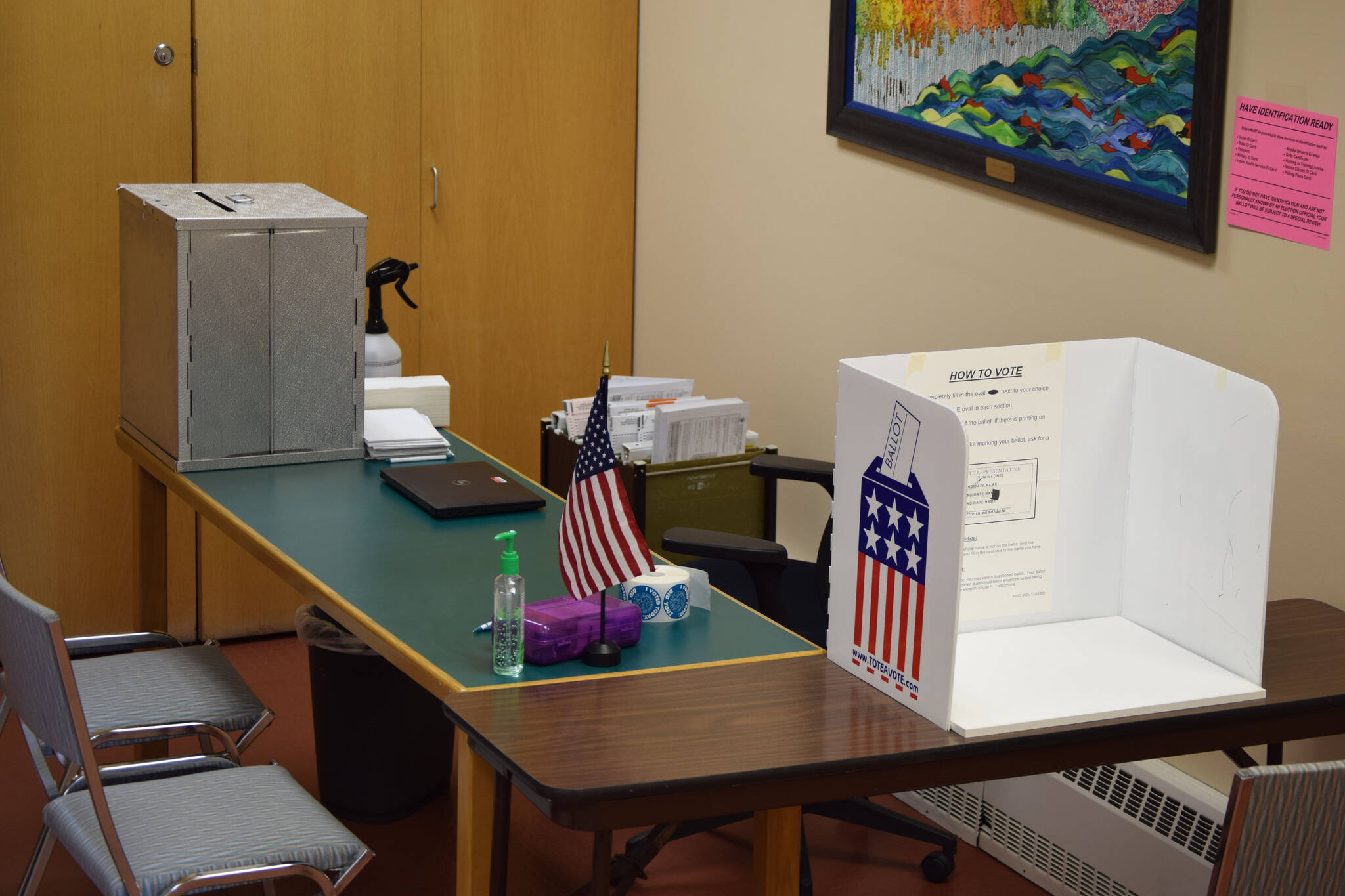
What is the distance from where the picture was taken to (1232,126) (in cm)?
243

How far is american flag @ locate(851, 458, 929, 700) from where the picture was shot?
177 cm

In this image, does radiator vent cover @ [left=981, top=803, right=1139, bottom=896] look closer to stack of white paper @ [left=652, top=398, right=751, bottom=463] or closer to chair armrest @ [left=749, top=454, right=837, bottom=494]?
chair armrest @ [left=749, top=454, right=837, bottom=494]

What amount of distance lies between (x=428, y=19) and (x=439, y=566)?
2.26 metres

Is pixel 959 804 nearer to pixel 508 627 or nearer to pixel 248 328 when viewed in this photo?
pixel 508 627

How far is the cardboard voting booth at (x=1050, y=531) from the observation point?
1.78 meters

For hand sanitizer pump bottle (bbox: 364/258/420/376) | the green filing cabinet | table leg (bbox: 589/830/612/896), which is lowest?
table leg (bbox: 589/830/612/896)

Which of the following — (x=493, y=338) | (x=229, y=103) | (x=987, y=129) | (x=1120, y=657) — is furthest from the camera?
(x=493, y=338)

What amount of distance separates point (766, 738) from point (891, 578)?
0.27 meters

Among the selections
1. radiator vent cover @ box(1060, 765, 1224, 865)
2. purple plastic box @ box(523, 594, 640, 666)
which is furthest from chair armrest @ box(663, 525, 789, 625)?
radiator vent cover @ box(1060, 765, 1224, 865)

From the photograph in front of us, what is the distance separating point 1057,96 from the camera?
9.13 feet

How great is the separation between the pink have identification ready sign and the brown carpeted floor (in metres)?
1.46

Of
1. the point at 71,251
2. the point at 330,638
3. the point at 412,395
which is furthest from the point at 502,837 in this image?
the point at 71,251

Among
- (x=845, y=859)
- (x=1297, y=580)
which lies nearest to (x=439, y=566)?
(x=845, y=859)

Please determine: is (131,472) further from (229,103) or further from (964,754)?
(964,754)
